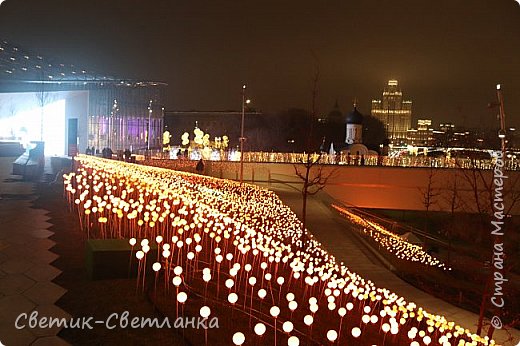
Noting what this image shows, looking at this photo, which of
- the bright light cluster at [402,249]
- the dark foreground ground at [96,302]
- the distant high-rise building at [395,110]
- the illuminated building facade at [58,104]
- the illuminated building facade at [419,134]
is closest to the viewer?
the dark foreground ground at [96,302]

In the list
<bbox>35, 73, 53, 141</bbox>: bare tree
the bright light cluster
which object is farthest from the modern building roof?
the bright light cluster

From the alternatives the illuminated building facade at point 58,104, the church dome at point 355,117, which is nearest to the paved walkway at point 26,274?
the illuminated building facade at point 58,104

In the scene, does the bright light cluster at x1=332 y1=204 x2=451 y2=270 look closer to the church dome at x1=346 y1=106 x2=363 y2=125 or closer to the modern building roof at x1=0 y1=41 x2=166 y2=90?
the modern building roof at x1=0 y1=41 x2=166 y2=90

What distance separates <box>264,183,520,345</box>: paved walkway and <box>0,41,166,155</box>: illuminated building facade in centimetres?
1714

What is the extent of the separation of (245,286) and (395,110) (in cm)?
15262

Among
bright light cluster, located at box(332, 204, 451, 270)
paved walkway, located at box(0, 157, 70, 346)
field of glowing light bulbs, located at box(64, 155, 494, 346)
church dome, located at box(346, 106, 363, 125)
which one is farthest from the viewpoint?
church dome, located at box(346, 106, 363, 125)

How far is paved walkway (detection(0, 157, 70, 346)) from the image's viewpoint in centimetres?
507

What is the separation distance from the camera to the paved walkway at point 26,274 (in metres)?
5.07

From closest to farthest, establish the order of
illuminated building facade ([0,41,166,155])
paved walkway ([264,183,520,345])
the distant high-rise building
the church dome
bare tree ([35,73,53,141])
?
paved walkway ([264,183,520,345]) < bare tree ([35,73,53,141]) < illuminated building facade ([0,41,166,155]) < the church dome < the distant high-rise building

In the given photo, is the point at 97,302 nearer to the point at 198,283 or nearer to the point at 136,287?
the point at 136,287

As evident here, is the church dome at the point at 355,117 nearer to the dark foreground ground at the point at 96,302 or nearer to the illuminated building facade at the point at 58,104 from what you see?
the illuminated building facade at the point at 58,104

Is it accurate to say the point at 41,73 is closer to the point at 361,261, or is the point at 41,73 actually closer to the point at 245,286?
the point at 361,261

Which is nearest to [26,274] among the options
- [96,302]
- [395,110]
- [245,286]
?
[96,302]

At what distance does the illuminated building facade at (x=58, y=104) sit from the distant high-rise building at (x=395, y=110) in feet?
385
